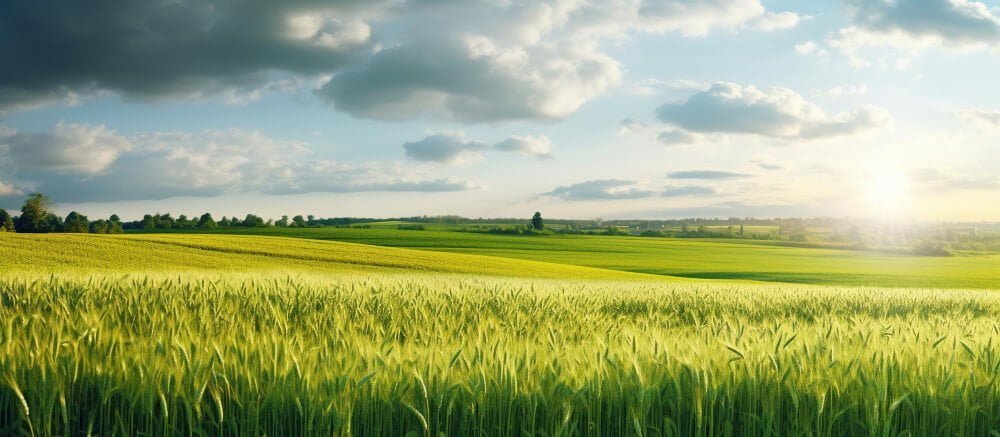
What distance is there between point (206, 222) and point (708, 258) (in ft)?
141

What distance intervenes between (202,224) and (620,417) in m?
58.8

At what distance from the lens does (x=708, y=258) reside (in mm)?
56625

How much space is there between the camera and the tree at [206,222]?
55616 mm

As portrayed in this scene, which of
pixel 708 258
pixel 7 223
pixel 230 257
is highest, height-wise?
pixel 7 223

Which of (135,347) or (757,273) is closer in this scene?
(135,347)

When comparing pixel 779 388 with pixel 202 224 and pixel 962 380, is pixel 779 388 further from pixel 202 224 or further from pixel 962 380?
pixel 202 224

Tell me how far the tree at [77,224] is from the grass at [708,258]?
12.1 m

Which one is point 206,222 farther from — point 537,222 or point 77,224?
point 537,222

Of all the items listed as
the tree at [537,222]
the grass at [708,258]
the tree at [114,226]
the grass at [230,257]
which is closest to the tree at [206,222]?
the grass at [708,258]

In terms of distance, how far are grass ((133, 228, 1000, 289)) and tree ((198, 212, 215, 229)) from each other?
1710 mm

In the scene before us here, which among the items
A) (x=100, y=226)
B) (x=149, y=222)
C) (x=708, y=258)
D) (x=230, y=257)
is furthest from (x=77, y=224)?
(x=708, y=258)

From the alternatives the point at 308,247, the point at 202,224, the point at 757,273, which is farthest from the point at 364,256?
the point at 202,224

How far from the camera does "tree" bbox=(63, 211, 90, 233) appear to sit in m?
40.5

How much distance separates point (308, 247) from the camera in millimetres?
34906
